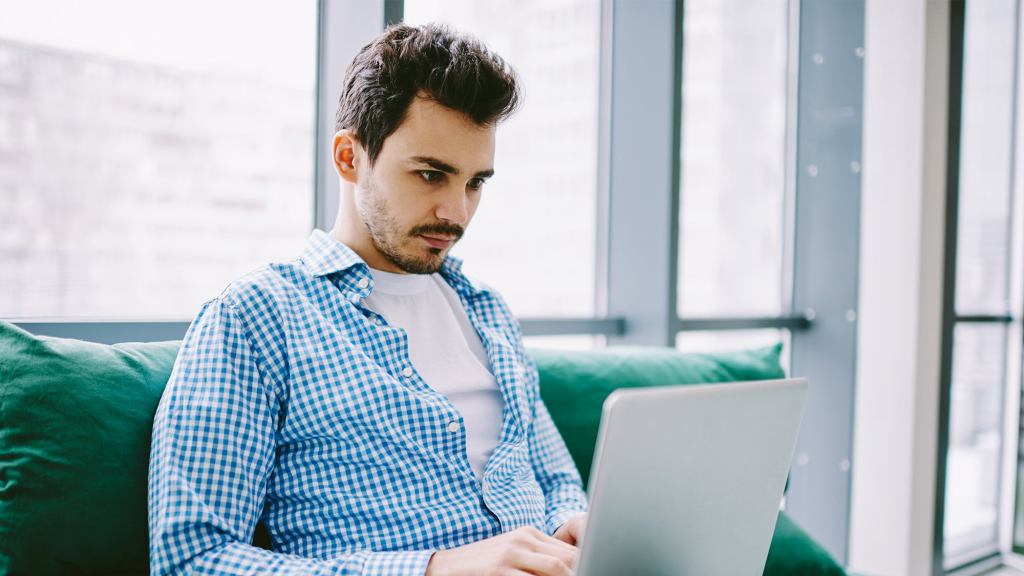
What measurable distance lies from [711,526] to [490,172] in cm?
68

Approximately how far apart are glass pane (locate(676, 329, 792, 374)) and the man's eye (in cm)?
139

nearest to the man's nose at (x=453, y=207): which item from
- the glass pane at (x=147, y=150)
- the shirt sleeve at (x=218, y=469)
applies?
the shirt sleeve at (x=218, y=469)

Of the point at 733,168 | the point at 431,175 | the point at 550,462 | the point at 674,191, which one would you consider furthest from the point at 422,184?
the point at 733,168

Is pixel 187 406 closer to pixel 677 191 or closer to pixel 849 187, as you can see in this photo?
pixel 677 191

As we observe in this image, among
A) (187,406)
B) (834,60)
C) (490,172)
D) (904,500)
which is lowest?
(904,500)

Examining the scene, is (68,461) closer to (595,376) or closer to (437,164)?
(437,164)

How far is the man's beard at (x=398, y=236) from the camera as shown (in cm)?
121

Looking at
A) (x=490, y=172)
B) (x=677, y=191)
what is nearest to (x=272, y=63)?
(x=490, y=172)

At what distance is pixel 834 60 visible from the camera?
2.72m

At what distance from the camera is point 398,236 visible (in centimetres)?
121

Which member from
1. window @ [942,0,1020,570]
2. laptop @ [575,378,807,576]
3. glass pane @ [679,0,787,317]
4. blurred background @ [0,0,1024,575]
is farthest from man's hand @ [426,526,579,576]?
window @ [942,0,1020,570]

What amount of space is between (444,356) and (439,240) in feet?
0.63

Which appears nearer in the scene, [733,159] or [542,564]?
[542,564]

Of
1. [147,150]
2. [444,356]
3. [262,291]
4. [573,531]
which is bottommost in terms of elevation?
[573,531]
